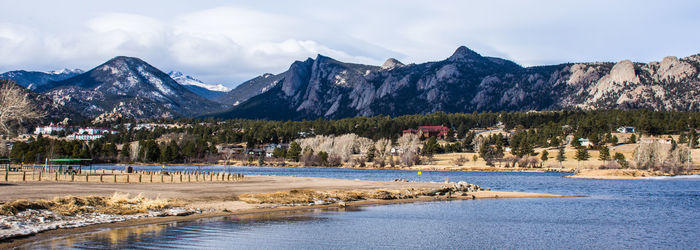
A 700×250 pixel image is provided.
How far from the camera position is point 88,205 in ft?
108

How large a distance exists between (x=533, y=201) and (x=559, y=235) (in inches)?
964

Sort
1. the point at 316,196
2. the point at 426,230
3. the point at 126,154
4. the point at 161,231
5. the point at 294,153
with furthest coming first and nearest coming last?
the point at 294,153, the point at 126,154, the point at 316,196, the point at 426,230, the point at 161,231

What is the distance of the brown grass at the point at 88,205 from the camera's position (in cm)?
2906

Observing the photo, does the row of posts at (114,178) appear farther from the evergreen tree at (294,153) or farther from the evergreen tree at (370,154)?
the evergreen tree at (294,153)

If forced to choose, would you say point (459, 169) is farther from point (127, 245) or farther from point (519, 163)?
point (127, 245)

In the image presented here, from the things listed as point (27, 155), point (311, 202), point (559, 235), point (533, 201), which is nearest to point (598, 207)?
point (533, 201)

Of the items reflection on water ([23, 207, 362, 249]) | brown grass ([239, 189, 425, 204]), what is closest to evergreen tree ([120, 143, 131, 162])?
brown grass ([239, 189, 425, 204])

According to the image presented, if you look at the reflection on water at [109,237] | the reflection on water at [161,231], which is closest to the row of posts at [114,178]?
the reflection on water at [161,231]

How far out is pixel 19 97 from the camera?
70.9 meters

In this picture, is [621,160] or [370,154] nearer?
[621,160]

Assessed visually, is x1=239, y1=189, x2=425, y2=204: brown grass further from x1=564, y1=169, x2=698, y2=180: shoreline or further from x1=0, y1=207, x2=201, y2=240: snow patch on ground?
x1=564, y1=169, x2=698, y2=180: shoreline

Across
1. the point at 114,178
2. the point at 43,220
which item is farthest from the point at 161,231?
the point at 114,178

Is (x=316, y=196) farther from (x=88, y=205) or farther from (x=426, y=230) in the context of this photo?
(x=88, y=205)

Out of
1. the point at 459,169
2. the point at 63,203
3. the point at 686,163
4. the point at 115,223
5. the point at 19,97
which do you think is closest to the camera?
the point at 115,223
